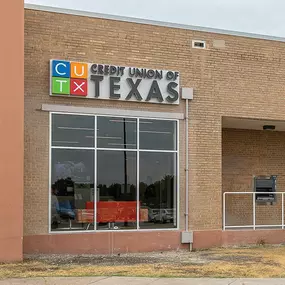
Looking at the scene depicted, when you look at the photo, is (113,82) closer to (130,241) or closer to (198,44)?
(198,44)

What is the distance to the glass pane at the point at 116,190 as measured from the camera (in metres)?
14.8

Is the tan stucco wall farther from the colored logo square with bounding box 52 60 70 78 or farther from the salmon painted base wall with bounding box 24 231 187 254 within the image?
the colored logo square with bounding box 52 60 70 78

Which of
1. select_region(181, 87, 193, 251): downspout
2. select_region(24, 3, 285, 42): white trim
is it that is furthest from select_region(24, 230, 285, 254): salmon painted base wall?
select_region(24, 3, 285, 42): white trim

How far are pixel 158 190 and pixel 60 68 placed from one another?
453 cm

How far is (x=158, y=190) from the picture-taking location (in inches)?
613

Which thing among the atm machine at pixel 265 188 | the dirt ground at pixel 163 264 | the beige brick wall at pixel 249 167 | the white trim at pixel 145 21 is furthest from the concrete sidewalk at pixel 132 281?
the atm machine at pixel 265 188

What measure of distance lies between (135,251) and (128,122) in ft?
12.1

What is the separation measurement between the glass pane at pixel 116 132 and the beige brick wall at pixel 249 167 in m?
5.42

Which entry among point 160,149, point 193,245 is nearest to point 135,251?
point 193,245

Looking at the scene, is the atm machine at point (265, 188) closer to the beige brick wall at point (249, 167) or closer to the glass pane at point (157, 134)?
the beige brick wall at point (249, 167)

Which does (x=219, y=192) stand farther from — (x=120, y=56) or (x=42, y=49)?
(x=42, y=49)

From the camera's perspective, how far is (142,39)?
15.5 meters

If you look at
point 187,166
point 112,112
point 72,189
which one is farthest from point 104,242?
point 112,112

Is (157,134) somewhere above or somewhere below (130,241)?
above
